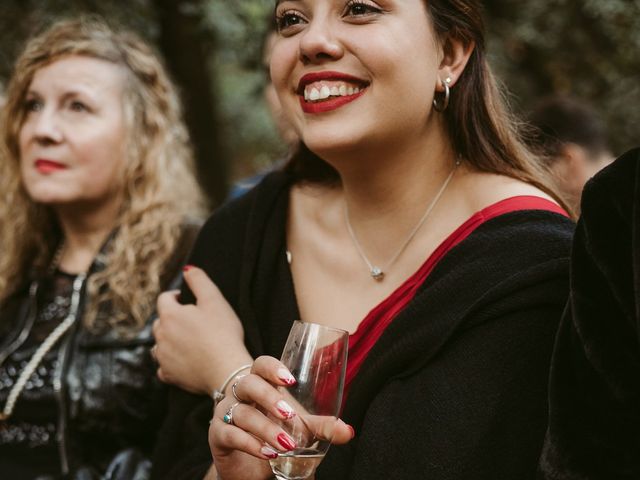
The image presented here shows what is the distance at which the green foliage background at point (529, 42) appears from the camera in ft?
19.3

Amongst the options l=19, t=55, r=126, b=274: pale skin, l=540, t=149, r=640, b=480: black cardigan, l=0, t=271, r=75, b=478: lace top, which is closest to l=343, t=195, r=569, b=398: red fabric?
l=540, t=149, r=640, b=480: black cardigan

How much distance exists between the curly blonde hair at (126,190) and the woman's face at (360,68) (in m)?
1.37

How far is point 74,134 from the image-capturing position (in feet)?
11.3

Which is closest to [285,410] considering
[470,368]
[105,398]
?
[470,368]

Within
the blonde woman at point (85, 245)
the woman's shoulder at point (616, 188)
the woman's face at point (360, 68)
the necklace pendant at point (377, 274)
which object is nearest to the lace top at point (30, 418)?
the blonde woman at point (85, 245)

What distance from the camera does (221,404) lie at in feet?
6.57

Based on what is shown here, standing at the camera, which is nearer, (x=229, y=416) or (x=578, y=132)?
(x=229, y=416)

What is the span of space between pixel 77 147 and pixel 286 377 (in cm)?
214

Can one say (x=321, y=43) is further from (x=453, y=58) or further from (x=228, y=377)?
(x=228, y=377)

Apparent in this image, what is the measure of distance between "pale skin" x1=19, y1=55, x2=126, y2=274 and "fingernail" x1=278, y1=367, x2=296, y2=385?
2076 mm

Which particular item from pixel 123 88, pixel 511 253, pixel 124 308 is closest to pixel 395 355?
pixel 511 253

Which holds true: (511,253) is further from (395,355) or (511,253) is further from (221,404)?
(221,404)

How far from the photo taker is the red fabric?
223 centimetres

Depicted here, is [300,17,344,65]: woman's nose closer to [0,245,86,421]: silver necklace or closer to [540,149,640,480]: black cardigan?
[540,149,640,480]: black cardigan
